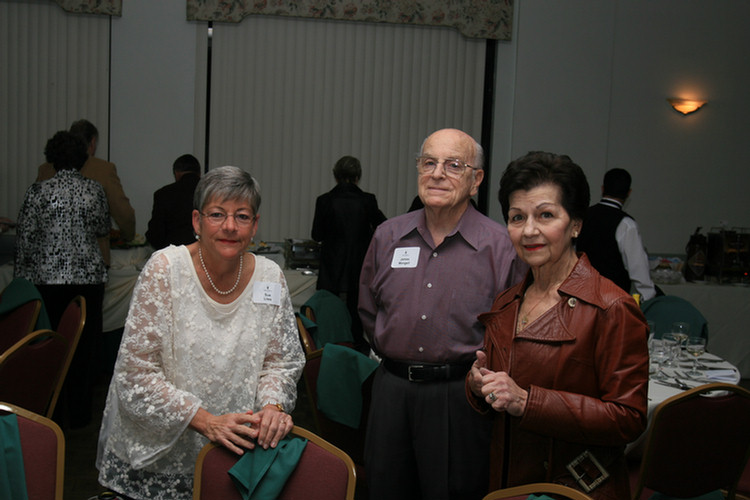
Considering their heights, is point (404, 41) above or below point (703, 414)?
above

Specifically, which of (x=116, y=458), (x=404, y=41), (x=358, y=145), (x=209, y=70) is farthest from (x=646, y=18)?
(x=116, y=458)

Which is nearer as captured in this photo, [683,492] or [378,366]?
[683,492]

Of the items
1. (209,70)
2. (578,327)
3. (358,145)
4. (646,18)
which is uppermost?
(646,18)

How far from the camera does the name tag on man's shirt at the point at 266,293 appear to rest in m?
1.99

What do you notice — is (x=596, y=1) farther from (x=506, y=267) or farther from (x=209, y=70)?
(x=506, y=267)

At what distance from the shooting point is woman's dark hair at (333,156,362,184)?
5398 millimetres

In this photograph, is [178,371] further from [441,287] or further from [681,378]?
[681,378]

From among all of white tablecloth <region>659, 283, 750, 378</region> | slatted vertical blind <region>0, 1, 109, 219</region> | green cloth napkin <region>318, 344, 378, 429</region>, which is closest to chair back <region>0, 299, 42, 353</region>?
green cloth napkin <region>318, 344, 378, 429</region>

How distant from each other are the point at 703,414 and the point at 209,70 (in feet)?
17.4

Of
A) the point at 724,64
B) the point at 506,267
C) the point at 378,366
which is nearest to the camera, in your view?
the point at 506,267

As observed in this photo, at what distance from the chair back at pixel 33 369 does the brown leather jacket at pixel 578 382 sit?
173cm

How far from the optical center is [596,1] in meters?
6.57

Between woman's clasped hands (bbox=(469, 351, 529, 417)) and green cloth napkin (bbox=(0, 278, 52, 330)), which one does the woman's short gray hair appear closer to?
woman's clasped hands (bbox=(469, 351, 529, 417))

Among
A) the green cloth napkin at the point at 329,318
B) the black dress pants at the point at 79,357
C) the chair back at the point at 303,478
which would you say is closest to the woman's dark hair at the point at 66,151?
the black dress pants at the point at 79,357
